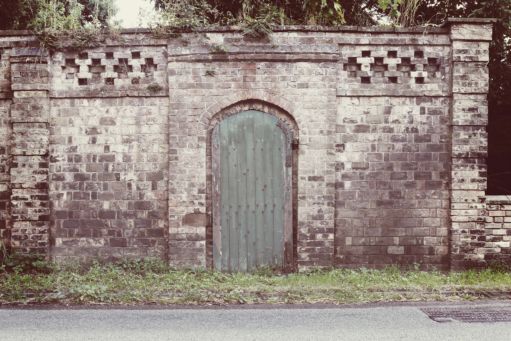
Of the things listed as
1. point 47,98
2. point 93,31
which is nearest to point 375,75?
point 93,31

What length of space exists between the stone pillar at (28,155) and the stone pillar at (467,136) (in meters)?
6.94

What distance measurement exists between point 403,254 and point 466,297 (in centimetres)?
164

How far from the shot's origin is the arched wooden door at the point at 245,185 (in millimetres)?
8562

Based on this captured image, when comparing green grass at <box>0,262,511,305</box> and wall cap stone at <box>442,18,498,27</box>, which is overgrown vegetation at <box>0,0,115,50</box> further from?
wall cap stone at <box>442,18,498,27</box>

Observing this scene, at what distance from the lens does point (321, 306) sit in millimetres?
6617

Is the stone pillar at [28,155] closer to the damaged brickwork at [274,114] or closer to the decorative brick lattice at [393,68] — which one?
the damaged brickwork at [274,114]

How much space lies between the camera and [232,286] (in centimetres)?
754

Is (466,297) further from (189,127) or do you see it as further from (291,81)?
(189,127)

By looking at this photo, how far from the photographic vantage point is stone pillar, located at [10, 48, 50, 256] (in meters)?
8.51

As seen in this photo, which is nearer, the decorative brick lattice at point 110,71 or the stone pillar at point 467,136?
the stone pillar at point 467,136

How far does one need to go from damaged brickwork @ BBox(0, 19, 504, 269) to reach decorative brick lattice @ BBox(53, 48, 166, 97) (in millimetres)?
22

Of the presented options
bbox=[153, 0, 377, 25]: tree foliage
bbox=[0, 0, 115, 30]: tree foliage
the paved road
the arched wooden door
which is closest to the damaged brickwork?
the arched wooden door

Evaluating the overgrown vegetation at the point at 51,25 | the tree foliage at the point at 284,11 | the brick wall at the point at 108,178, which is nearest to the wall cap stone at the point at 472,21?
the tree foliage at the point at 284,11

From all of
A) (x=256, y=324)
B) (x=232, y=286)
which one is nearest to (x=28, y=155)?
(x=232, y=286)
